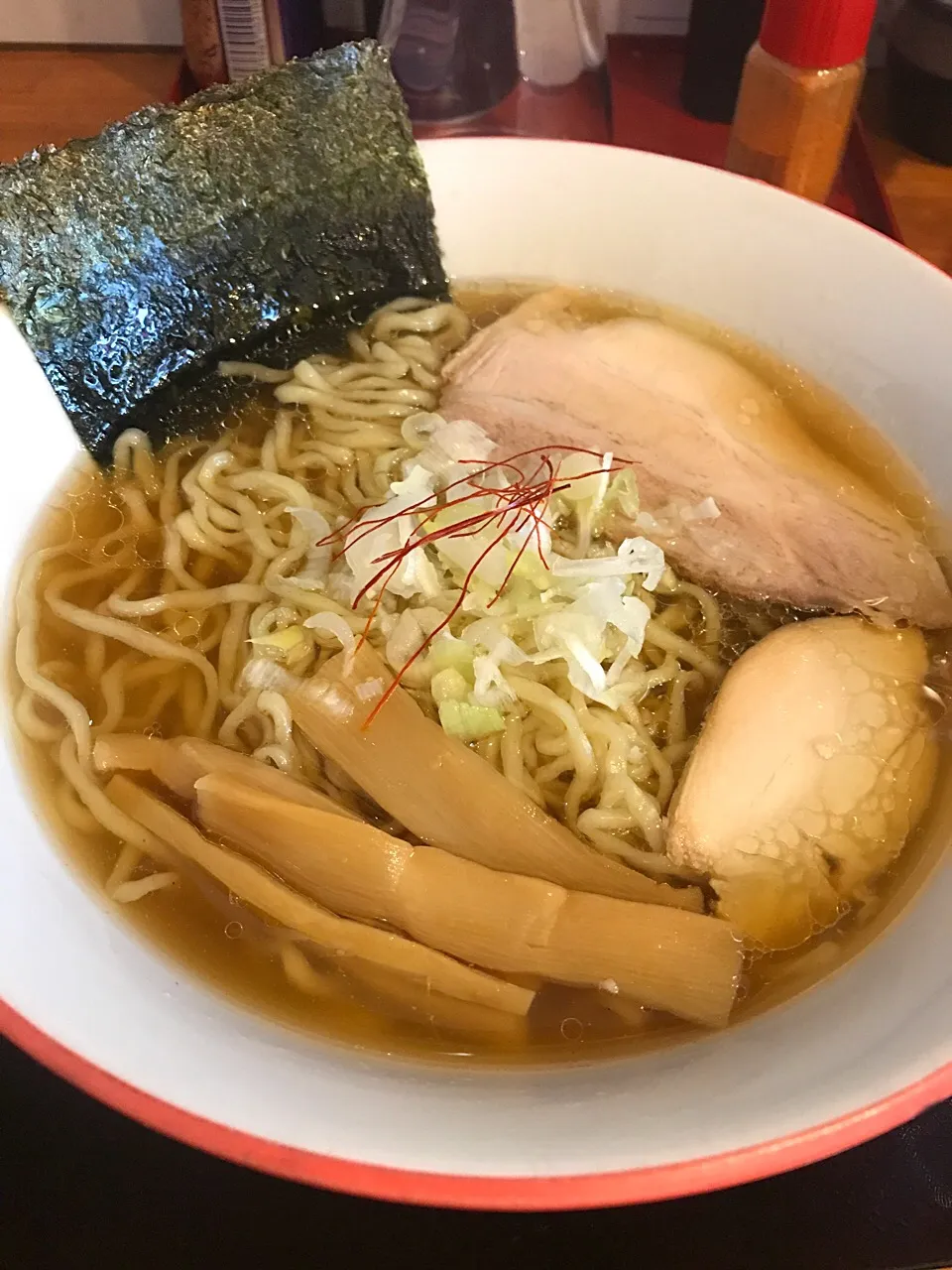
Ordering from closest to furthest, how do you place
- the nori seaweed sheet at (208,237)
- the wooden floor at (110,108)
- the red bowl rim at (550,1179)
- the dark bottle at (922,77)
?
the red bowl rim at (550,1179) → the nori seaweed sheet at (208,237) → the dark bottle at (922,77) → the wooden floor at (110,108)

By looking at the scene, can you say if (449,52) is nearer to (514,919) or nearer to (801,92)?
(801,92)

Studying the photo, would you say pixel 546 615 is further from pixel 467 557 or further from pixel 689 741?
pixel 689 741

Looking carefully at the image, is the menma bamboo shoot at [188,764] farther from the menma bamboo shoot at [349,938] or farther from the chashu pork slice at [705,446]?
the chashu pork slice at [705,446]

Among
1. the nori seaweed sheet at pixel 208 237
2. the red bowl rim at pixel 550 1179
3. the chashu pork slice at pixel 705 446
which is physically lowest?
the red bowl rim at pixel 550 1179

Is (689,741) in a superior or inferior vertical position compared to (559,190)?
inferior

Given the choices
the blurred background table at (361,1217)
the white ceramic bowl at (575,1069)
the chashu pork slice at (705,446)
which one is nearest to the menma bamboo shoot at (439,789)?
the white ceramic bowl at (575,1069)

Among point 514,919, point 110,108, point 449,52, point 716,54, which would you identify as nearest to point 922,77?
point 716,54

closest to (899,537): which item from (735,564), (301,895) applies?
(735,564)
